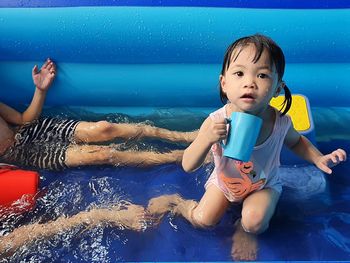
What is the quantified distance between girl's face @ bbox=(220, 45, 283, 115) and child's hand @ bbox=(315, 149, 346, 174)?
0.79 feet

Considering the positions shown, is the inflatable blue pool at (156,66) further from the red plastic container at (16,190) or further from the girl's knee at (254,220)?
the girl's knee at (254,220)

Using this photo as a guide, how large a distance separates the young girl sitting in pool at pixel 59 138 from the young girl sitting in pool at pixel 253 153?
28 cm

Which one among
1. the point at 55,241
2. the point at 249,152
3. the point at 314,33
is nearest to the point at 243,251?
the point at 249,152

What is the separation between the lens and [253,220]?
141 centimetres

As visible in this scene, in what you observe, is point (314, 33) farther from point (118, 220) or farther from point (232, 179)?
point (118, 220)

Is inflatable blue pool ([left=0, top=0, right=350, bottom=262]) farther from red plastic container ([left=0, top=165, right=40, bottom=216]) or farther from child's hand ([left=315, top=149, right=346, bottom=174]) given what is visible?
child's hand ([left=315, top=149, right=346, bottom=174])

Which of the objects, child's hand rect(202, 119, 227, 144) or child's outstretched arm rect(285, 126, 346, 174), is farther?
child's outstretched arm rect(285, 126, 346, 174)

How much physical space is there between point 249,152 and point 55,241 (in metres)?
0.62

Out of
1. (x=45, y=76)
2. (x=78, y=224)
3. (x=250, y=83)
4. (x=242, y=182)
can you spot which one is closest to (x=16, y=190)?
(x=78, y=224)

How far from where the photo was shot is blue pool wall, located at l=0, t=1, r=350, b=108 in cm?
188

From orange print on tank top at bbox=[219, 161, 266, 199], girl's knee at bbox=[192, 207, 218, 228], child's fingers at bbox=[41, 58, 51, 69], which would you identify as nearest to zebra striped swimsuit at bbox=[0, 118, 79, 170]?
child's fingers at bbox=[41, 58, 51, 69]

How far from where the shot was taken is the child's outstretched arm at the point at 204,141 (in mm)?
1234

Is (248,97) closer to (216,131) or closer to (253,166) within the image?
(216,131)

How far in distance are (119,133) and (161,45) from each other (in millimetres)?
354
